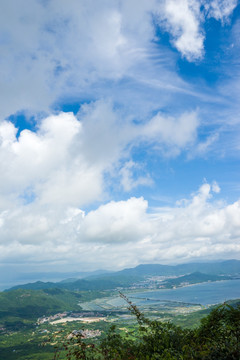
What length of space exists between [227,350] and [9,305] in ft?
654

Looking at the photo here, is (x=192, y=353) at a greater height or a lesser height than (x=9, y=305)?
greater

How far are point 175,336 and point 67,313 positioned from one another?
176m

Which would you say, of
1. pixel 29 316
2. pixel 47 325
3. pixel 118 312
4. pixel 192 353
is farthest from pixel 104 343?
pixel 29 316

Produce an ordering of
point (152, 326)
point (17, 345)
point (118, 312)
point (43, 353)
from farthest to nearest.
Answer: point (118, 312) < point (17, 345) < point (43, 353) < point (152, 326)

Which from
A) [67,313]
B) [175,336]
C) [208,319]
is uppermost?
[208,319]

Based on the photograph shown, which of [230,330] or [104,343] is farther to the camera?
[104,343]

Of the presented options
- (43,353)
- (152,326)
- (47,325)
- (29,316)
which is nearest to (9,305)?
(29,316)

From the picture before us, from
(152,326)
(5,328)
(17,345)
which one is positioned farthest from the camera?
(5,328)

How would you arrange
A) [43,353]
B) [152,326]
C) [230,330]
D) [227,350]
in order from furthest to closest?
1. [43,353]
2. [152,326]
3. [230,330]
4. [227,350]

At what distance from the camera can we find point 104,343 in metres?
10.8

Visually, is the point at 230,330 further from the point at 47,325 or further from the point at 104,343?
the point at 47,325

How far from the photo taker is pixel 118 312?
148625 mm

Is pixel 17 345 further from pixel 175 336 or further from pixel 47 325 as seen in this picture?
pixel 175 336

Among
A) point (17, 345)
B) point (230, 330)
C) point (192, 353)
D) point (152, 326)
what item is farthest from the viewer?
point (17, 345)
